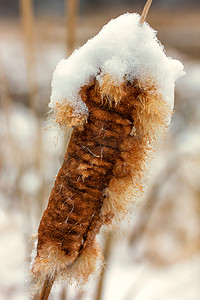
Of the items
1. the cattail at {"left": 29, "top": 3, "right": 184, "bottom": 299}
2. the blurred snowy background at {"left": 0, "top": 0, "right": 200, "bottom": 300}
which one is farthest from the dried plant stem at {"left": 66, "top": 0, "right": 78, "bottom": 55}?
the cattail at {"left": 29, "top": 3, "right": 184, "bottom": 299}

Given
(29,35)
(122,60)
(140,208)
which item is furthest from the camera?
(140,208)

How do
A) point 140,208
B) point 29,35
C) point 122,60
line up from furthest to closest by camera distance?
point 140,208
point 29,35
point 122,60

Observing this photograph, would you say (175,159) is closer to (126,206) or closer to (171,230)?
(171,230)

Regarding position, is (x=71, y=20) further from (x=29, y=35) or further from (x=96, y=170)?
(x=96, y=170)

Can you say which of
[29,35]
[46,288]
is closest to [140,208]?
[29,35]

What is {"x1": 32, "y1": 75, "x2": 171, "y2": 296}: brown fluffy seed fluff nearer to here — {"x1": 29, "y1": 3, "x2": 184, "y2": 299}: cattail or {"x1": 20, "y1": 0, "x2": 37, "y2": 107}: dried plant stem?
{"x1": 29, "y1": 3, "x2": 184, "y2": 299}: cattail

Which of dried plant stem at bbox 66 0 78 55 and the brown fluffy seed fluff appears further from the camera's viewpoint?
dried plant stem at bbox 66 0 78 55
